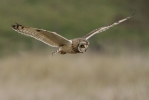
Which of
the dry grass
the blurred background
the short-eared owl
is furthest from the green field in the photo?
the short-eared owl

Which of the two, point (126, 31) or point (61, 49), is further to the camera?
point (126, 31)

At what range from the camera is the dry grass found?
11.6m

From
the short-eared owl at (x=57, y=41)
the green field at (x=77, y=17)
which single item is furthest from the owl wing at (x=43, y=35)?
the green field at (x=77, y=17)

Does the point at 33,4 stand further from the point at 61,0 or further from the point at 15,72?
the point at 15,72

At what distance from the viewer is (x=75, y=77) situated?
13586 millimetres

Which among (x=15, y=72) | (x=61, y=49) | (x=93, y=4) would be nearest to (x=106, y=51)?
(x=15, y=72)

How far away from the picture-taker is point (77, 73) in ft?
45.2

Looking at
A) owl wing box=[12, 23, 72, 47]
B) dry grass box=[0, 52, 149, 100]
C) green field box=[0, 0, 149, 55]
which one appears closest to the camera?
owl wing box=[12, 23, 72, 47]

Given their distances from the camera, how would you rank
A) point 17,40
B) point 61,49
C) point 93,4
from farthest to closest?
1. point 93,4
2. point 17,40
3. point 61,49

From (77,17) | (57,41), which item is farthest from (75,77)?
(77,17)

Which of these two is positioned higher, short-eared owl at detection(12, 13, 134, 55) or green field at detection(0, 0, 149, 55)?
green field at detection(0, 0, 149, 55)

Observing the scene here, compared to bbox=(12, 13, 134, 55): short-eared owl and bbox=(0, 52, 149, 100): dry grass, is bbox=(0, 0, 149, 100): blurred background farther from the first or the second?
bbox=(12, 13, 134, 55): short-eared owl

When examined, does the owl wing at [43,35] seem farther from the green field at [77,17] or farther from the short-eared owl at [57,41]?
the green field at [77,17]

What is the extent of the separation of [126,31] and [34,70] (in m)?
18.1
